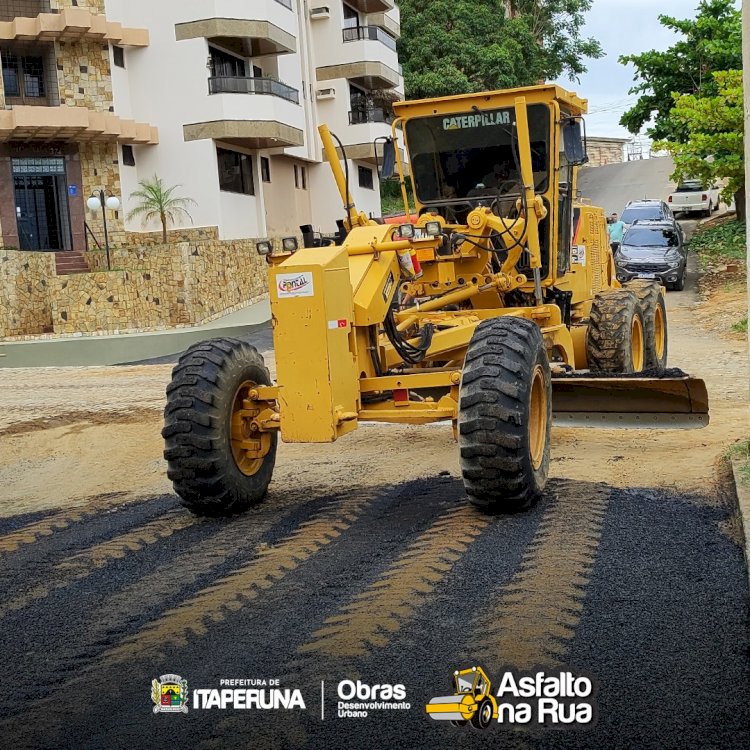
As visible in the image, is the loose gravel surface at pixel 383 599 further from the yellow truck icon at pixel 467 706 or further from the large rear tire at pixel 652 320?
the large rear tire at pixel 652 320

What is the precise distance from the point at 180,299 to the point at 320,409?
19.9 metres

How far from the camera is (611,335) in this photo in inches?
436

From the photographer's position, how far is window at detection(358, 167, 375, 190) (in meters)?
44.8

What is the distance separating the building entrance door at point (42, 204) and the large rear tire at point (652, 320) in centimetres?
2215

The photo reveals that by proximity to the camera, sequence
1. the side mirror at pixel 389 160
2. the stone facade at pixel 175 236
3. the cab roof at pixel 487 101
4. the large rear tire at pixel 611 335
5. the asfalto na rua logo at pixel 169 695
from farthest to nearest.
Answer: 1. the stone facade at pixel 175 236
2. the large rear tire at pixel 611 335
3. the side mirror at pixel 389 160
4. the cab roof at pixel 487 101
5. the asfalto na rua logo at pixel 169 695

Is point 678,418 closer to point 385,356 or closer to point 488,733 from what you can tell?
point 385,356

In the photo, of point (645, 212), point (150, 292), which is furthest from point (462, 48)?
point (150, 292)

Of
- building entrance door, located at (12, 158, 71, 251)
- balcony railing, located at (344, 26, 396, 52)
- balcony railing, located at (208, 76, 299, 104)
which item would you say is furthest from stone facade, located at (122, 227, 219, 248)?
balcony railing, located at (344, 26, 396, 52)

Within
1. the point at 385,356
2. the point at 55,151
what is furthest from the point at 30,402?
the point at 55,151

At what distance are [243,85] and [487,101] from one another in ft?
83.1

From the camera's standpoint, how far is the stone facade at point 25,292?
25.2m

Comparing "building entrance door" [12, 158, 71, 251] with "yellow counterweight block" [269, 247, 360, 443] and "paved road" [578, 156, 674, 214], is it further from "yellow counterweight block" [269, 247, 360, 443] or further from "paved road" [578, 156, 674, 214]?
"paved road" [578, 156, 674, 214]

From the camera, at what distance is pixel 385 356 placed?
8305 millimetres

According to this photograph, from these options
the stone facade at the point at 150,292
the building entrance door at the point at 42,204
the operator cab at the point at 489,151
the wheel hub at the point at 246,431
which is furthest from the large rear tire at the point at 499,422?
the building entrance door at the point at 42,204
